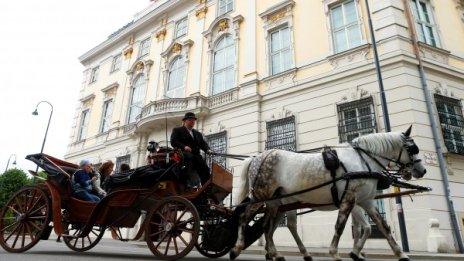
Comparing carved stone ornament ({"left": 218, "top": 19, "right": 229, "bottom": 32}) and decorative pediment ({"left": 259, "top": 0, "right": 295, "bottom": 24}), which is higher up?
carved stone ornament ({"left": 218, "top": 19, "right": 229, "bottom": 32})

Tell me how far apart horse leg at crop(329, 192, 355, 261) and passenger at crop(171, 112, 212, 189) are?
236 cm

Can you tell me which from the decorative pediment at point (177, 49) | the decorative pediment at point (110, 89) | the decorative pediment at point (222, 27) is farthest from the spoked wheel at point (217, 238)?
the decorative pediment at point (110, 89)

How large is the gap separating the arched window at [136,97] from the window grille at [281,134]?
9802 millimetres

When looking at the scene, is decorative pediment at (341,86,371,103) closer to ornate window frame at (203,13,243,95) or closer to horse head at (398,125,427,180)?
ornate window frame at (203,13,243,95)

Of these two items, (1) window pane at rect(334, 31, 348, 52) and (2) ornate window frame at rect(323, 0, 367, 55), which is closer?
(2) ornate window frame at rect(323, 0, 367, 55)

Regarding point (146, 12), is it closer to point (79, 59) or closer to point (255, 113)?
point (79, 59)

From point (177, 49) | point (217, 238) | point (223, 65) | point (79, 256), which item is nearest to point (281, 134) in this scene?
point (223, 65)

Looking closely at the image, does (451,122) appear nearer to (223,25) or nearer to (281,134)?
(281,134)

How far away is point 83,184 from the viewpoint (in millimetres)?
6145

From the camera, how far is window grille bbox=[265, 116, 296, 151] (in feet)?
39.6

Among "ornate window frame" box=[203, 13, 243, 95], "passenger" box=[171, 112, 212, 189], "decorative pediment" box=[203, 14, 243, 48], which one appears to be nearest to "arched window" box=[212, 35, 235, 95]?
"ornate window frame" box=[203, 13, 243, 95]

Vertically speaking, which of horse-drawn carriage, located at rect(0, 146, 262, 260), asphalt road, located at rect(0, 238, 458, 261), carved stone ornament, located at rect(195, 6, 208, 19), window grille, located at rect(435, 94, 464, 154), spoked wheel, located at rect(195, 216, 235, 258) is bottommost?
asphalt road, located at rect(0, 238, 458, 261)

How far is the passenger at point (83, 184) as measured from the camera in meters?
5.92

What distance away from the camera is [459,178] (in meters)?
9.81
